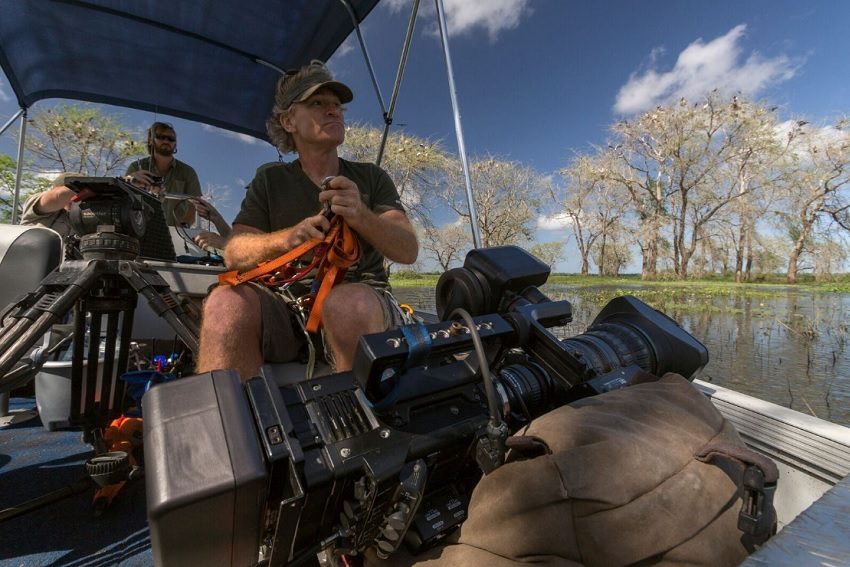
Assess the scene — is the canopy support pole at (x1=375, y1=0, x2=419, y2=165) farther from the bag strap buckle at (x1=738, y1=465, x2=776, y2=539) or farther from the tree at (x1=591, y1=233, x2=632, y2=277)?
the tree at (x1=591, y1=233, x2=632, y2=277)

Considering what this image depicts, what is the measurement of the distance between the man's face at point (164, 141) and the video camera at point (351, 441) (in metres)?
3.01

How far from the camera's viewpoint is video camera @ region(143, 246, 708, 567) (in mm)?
440

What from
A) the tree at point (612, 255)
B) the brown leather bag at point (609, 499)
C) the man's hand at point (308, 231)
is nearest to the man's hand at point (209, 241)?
the man's hand at point (308, 231)

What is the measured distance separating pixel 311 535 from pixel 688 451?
0.61 m

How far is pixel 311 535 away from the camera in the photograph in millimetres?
578

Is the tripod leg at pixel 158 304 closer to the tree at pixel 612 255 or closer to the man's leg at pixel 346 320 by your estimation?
the man's leg at pixel 346 320

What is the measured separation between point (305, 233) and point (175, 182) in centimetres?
241

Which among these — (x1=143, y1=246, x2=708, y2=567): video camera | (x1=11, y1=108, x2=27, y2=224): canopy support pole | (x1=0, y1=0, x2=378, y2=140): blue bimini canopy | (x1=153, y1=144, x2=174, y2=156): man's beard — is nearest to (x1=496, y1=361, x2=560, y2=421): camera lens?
(x1=143, y1=246, x2=708, y2=567): video camera

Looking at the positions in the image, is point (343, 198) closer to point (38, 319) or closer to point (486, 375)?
point (486, 375)

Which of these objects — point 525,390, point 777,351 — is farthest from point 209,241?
point 777,351

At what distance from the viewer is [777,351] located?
16.0ft

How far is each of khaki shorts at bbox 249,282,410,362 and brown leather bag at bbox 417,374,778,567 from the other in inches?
26.3

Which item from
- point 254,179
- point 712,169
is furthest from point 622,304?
point 712,169

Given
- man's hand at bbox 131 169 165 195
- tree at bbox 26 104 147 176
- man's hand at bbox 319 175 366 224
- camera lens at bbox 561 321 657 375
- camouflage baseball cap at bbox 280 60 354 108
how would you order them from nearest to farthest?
camera lens at bbox 561 321 657 375 < man's hand at bbox 319 175 366 224 < camouflage baseball cap at bbox 280 60 354 108 < man's hand at bbox 131 169 165 195 < tree at bbox 26 104 147 176
